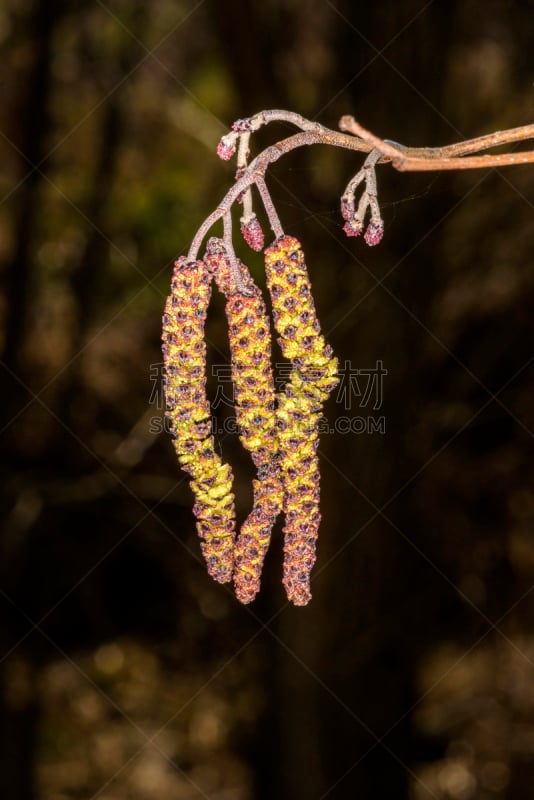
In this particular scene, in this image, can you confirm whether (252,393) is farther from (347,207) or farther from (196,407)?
(347,207)

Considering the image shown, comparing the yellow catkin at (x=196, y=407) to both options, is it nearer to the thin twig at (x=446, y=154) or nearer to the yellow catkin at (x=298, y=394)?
the yellow catkin at (x=298, y=394)

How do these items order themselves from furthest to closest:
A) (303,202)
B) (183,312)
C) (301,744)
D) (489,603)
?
(489,603) → (301,744) → (303,202) → (183,312)

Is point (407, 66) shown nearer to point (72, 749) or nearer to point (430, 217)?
point (430, 217)

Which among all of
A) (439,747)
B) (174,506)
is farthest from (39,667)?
(439,747)

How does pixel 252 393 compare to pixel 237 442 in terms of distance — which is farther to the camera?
pixel 237 442

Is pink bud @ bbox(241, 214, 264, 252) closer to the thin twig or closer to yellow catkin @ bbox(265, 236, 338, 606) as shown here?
yellow catkin @ bbox(265, 236, 338, 606)

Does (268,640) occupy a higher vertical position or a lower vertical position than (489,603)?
lower

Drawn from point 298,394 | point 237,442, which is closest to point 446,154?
point 298,394
